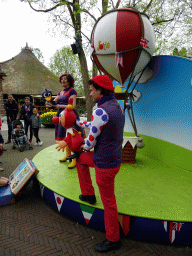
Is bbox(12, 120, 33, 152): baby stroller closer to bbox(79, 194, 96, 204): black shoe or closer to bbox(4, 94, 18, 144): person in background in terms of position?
bbox(4, 94, 18, 144): person in background

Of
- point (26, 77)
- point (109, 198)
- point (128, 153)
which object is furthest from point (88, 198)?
point (26, 77)

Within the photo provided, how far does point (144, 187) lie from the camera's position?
3049 mm

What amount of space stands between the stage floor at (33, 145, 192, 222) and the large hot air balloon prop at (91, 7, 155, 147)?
203 cm

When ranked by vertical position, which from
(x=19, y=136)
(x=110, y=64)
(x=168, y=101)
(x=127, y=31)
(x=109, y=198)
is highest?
(x=127, y=31)

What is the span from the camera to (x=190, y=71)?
3.54 m

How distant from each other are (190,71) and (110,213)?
9.86ft

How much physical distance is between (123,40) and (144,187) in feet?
8.34

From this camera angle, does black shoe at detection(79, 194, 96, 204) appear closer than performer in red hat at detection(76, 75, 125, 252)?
No

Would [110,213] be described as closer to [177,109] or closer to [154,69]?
[177,109]

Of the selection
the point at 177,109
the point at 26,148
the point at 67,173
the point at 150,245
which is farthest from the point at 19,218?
the point at 26,148

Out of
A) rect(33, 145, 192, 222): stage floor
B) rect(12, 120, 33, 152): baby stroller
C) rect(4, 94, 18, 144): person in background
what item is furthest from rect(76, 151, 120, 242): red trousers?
rect(4, 94, 18, 144): person in background

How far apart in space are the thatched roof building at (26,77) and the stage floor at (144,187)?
Result: 1894 centimetres

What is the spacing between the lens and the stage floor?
7.61 feet

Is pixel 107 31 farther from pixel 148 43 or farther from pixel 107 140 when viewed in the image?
pixel 107 140
